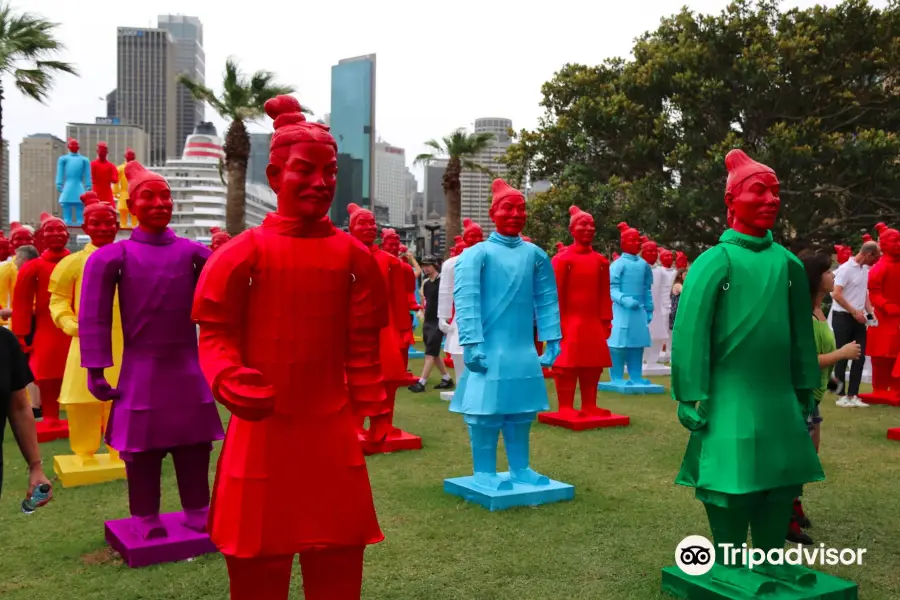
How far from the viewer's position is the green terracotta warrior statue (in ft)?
13.6

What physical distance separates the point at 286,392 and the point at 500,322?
10.1ft

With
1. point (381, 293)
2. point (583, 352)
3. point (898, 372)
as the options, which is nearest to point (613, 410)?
point (583, 352)

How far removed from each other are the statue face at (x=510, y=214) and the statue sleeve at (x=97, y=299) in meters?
2.62

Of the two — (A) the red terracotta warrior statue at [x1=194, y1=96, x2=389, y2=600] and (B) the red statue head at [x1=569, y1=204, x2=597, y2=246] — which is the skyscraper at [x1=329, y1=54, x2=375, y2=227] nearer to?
(B) the red statue head at [x1=569, y1=204, x2=597, y2=246]

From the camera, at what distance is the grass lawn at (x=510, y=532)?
4621 mm

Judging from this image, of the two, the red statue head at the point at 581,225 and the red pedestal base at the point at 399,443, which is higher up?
the red statue head at the point at 581,225

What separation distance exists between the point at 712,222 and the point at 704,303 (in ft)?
55.0

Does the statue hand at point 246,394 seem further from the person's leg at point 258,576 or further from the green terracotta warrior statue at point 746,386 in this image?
the green terracotta warrior statue at point 746,386

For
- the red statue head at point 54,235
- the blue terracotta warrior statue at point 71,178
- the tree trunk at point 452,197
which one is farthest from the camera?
the tree trunk at point 452,197

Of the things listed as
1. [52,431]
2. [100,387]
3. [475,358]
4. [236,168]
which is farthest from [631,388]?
[236,168]

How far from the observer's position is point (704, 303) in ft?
13.7

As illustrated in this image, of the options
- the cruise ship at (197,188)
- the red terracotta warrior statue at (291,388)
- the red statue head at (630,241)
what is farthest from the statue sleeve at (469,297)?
the cruise ship at (197,188)

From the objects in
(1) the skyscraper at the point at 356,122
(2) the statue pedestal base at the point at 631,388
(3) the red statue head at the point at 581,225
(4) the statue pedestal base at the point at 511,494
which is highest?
(1) the skyscraper at the point at 356,122

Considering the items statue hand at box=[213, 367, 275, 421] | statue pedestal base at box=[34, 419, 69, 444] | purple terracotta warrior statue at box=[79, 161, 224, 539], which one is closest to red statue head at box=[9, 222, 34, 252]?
statue pedestal base at box=[34, 419, 69, 444]
